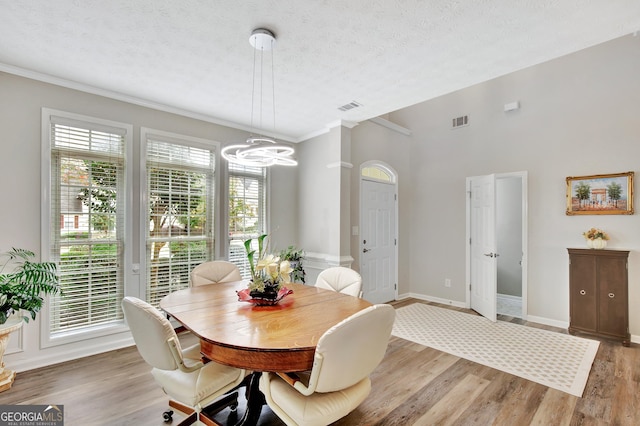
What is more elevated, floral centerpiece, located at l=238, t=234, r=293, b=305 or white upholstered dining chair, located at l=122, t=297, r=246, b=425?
floral centerpiece, located at l=238, t=234, r=293, b=305

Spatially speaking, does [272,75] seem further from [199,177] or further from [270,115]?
[199,177]

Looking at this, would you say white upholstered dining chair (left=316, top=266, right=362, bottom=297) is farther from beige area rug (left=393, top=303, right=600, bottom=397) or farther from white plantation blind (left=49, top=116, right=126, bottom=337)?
white plantation blind (left=49, top=116, right=126, bottom=337)

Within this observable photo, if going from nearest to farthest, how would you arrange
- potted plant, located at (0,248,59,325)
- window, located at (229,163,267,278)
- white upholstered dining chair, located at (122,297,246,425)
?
white upholstered dining chair, located at (122,297,246,425) → potted plant, located at (0,248,59,325) → window, located at (229,163,267,278)

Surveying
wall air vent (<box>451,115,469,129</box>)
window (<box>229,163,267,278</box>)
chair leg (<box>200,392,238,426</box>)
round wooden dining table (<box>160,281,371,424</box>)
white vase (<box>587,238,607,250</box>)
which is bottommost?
chair leg (<box>200,392,238,426</box>)

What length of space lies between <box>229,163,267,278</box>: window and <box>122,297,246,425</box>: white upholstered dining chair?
2.51 meters

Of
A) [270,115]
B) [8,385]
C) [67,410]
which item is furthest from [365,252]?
[8,385]

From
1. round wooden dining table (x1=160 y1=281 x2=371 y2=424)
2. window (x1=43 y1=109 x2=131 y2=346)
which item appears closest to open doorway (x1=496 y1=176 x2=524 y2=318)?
round wooden dining table (x1=160 y1=281 x2=371 y2=424)

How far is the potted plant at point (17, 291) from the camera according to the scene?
2.35 meters

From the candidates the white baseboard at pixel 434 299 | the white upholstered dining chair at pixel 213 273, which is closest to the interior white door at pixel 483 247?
the white baseboard at pixel 434 299

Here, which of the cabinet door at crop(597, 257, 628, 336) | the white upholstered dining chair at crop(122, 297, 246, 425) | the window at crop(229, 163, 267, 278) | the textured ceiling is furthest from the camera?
the window at crop(229, 163, 267, 278)

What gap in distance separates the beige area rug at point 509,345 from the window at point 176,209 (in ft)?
8.99

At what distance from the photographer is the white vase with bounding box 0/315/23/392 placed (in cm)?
242

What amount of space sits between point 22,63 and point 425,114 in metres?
5.30

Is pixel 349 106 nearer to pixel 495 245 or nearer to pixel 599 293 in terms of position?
pixel 495 245
